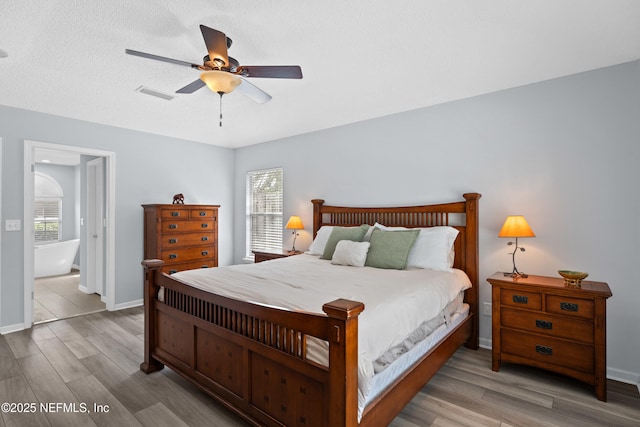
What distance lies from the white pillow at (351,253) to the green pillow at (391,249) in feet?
0.20

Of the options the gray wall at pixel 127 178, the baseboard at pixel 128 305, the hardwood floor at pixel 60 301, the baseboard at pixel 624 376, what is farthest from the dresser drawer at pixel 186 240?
Result: the baseboard at pixel 624 376

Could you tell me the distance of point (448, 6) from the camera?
74.8 inches

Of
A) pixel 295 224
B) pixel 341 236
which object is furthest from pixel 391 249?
pixel 295 224

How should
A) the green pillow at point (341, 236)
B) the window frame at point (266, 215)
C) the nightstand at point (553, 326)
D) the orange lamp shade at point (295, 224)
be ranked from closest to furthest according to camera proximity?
the nightstand at point (553, 326) < the green pillow at point (341, 236) < the orange lamp shade at point (295, 224) < the window frame at point (266, 215)

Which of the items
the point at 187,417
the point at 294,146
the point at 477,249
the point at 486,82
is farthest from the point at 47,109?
the point at 477,249

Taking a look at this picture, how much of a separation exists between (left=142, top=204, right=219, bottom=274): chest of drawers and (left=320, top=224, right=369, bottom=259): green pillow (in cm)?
215

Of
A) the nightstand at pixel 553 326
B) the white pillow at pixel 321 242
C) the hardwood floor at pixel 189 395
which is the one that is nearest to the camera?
the hardwood floor at pixel 189 395

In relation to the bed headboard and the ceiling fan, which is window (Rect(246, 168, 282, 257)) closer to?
the bed headboard

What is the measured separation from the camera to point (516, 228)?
277 cm

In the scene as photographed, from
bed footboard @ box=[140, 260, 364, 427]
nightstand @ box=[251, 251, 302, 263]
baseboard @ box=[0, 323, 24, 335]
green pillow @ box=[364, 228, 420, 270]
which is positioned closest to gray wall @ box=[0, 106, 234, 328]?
baseboard @ box=[0, 323, 24, 335]

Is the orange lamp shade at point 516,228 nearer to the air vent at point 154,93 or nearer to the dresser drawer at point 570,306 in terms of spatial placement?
the dresser drawer at point 570,306

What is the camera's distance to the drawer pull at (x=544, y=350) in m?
2.49

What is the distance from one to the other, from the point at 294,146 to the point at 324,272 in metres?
2.69

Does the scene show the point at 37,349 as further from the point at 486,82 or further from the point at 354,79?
the point at 486,82
